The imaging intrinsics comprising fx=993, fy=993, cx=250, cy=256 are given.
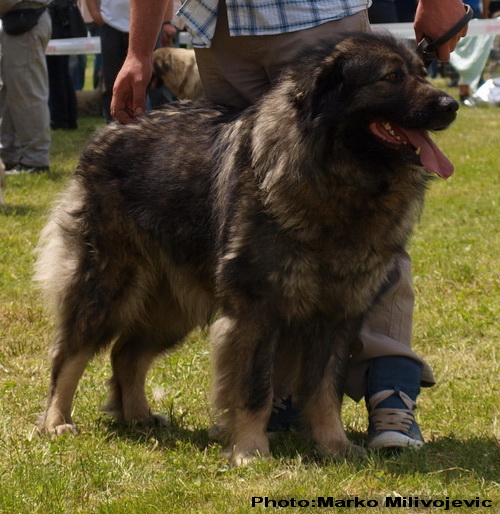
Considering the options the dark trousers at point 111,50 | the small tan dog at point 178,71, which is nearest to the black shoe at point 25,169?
the dark trousers at point 111,50

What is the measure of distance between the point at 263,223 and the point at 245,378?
Answer: 56cm

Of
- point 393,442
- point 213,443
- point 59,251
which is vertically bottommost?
point 213,443

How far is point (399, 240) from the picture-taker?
3545mm

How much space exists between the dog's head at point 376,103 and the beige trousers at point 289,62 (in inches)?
14.9

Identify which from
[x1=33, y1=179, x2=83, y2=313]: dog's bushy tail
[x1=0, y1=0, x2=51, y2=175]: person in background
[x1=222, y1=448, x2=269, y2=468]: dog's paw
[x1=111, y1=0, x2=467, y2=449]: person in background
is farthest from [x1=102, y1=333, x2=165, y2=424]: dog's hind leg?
[x1=0, y1=0, x2=51, y2=175]: person in background

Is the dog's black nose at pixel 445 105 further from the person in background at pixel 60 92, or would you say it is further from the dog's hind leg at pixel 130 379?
the person in background at pixel 60 92

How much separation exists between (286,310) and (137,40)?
4.29 ft

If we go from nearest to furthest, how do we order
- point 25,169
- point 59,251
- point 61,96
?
point 59,251 < point 25,169 < point 61,96

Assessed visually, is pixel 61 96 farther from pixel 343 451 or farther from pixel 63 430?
pixel 343 451

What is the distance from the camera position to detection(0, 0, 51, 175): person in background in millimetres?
9258

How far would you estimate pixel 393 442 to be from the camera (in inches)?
144

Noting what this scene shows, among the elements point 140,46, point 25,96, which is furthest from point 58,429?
point 25,96

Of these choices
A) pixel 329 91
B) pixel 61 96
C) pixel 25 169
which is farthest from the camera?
pixel 61 96

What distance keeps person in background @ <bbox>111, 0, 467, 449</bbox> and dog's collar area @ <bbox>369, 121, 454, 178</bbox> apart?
17.2 inches
